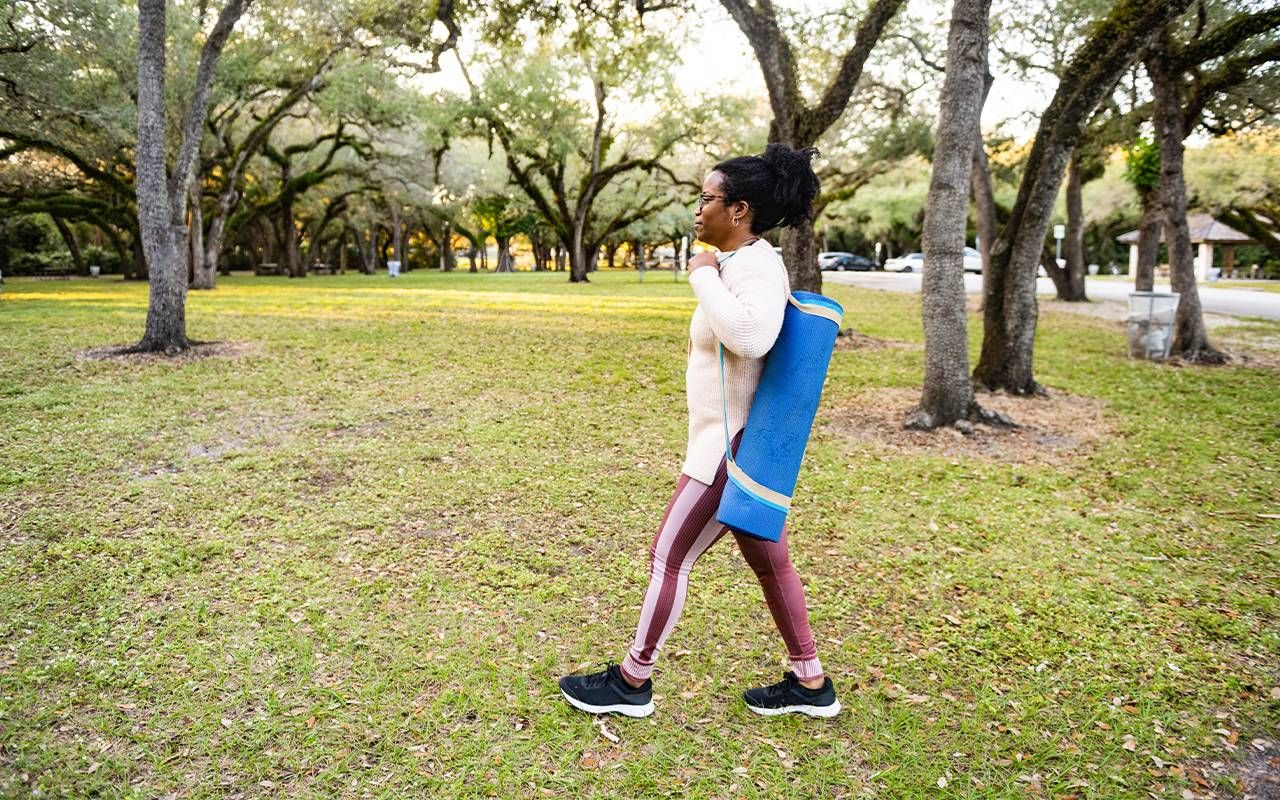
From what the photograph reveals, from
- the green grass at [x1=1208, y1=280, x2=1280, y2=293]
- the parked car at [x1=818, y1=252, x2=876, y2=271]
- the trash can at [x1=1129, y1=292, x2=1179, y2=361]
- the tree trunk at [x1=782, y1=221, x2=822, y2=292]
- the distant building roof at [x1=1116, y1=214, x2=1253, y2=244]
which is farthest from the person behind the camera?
the parked car at [x1=818, y1=252, x2=876, y2=271]

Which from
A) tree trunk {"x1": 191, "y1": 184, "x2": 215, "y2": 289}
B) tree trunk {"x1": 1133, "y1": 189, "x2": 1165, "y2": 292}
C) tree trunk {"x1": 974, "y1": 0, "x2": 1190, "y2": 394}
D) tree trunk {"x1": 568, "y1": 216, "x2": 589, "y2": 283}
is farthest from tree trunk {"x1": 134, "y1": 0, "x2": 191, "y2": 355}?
tree trunk {"x1": 568, "y1": 216, "x2": 589, "y2": 283}

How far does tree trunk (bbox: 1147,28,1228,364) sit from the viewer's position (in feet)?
37.7

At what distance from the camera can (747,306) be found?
246 centimetres

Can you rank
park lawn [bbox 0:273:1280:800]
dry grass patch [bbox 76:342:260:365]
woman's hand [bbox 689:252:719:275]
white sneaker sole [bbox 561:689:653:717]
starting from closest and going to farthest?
woman's hand [bbox 689:252:719:275] < park lawn [bbox 0:273:1280:800] < white sneaker sole [bbox 561:689:653:717] < dry grass patch [bbox 76:342:260:365]

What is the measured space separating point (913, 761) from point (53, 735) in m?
3.08

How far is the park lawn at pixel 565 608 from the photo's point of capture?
2822mm

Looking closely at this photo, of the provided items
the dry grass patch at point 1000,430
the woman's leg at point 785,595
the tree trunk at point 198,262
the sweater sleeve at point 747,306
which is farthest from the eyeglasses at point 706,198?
the tree trunk at point 198,262

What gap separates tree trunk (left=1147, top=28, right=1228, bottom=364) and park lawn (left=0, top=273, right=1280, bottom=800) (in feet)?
13.7

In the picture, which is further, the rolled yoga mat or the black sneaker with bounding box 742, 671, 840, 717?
the black sneaker with bounding box 742, 671, 840, 717

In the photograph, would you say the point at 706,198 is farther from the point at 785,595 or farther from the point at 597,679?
the point at 597,679

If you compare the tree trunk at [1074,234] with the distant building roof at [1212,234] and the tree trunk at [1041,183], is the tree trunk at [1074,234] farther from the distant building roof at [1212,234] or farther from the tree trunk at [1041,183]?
the distant building roof at [1212,234]

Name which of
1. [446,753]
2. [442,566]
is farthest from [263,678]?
[442,566]

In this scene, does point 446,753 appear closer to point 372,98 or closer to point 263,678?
point 263,678

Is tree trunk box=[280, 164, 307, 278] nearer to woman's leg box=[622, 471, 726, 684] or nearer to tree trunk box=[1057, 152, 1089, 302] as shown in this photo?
tree trunk box=[1057, 152, 1089, 302]
